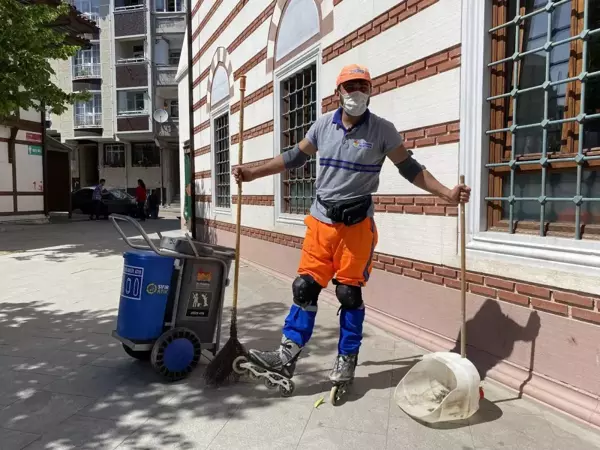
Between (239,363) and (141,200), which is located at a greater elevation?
(141,200)

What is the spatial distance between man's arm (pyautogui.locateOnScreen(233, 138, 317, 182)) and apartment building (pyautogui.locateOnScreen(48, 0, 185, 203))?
104ft

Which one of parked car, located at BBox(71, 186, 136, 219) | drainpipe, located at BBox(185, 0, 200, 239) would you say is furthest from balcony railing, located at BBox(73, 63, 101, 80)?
drainpipe, located at BBox(185, 0, 200, 239)

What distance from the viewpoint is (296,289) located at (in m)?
3.14

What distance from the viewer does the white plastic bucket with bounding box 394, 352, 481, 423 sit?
2.77m

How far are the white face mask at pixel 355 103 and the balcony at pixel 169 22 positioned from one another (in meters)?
34.1

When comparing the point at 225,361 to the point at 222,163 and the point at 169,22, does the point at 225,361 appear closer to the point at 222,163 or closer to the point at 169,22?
the point at 222,163

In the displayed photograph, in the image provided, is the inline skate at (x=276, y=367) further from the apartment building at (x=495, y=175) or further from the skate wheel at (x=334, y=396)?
the apartment building at (x=495, y=175)

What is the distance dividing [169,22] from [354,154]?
115ft

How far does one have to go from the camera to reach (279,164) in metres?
3.41

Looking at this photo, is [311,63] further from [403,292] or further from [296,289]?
→ [296,289]

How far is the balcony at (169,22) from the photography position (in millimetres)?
33594

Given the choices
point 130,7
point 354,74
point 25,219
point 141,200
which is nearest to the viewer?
point 354,74

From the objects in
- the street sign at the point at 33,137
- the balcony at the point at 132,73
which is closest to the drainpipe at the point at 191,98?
the street sign at the point at 33,137

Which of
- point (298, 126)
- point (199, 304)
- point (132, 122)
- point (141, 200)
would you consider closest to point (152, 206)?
point (141, 200)
